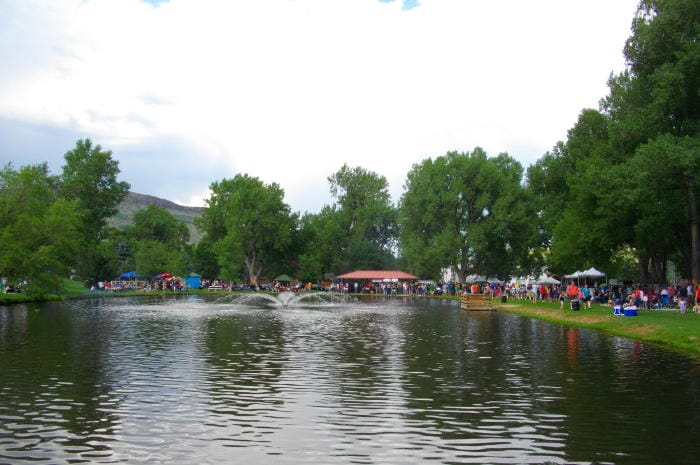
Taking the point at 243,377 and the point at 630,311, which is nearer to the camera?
the point at 243,377

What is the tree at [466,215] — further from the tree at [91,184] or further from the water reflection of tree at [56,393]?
the water reflection of tree at [56,393]

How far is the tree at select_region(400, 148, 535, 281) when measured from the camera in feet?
287

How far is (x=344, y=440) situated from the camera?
10.3m

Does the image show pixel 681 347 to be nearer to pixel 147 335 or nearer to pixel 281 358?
pixel 281 358

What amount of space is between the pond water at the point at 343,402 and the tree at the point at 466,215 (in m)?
62.9

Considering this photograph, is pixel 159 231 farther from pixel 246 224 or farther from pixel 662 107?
pixel 662 107

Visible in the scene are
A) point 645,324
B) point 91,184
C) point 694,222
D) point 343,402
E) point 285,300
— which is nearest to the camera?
point 343,402

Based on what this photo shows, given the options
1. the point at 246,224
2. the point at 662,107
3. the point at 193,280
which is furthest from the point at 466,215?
the point at 193,280

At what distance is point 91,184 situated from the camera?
3925 inches

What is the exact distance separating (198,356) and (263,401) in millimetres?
7786

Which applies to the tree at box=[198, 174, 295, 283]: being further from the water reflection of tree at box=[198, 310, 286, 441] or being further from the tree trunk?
the water reflection of tree at box=[198, 310, 286, 441]

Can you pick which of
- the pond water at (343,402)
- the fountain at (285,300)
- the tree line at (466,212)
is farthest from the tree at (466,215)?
the pond water at (343,402)

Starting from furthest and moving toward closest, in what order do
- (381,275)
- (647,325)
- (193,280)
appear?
1. (193,280)
2. (381,275)
3. (647,325)

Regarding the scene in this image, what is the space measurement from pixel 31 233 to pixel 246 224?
54218 millimetres
